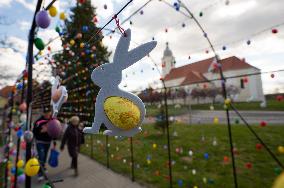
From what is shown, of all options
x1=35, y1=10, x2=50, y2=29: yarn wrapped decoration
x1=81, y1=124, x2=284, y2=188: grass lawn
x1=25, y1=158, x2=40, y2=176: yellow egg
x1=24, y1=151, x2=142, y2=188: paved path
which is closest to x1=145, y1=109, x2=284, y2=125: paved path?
x1=81, y1=124, x2=284, y2=188: grass lawn

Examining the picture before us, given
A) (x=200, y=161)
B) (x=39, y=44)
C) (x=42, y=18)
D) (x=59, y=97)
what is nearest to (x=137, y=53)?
(x=42, y=18)

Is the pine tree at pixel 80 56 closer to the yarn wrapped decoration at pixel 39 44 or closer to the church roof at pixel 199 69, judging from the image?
the yarn wrapped decoration at pixel 39 44

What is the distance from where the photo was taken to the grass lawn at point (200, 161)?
18.1 ft

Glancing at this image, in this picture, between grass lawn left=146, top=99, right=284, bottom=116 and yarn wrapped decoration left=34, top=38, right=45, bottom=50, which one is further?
grass lawn left=146, top=99, right=284, bottom=116

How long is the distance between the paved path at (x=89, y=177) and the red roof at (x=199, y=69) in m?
35.2

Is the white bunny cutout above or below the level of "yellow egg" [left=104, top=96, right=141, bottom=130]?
above

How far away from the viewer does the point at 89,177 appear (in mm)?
6461

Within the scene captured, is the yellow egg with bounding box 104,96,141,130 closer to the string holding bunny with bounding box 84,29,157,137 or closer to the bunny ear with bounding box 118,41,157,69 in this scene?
the string holding bunny with bounding box 84,29,157,137

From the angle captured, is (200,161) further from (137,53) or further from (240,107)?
(240,107)

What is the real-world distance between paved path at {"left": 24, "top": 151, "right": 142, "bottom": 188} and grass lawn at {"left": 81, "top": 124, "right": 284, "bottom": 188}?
1.00 ft

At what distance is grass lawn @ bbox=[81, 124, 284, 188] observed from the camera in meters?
5.52

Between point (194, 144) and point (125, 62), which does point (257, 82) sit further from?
point (125, 62)

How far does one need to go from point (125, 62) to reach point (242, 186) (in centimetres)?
463

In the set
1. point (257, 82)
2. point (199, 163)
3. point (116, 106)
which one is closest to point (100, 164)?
point (199, 163)
